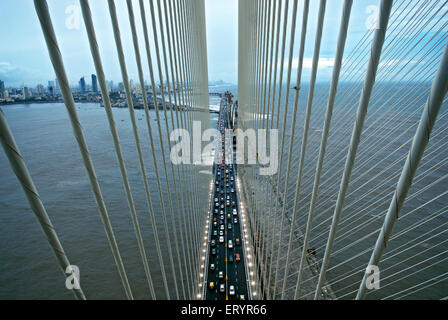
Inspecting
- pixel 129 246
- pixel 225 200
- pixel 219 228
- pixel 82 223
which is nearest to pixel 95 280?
pixel 129 246

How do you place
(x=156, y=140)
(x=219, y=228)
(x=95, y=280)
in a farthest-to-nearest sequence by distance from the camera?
(x=156, y=140), (x=219, y=228), (x=95, y=280)

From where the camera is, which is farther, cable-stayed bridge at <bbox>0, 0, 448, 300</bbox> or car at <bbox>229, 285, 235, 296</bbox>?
car at <bbox>229, 285, 235, 296</bbox>

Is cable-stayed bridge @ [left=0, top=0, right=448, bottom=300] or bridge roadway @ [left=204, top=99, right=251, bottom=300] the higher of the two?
cable-stayed bridge @ [left=0, top=0, right=448, bottom=300]

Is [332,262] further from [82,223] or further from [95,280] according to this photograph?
[82,223]

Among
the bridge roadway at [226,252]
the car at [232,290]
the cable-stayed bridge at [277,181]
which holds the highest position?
the cable-stayed bridge at [277,181]

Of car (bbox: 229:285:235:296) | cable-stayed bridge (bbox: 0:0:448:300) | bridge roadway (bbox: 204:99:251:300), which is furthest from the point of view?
bridge roadway (bbox: 204:99:251:300)
